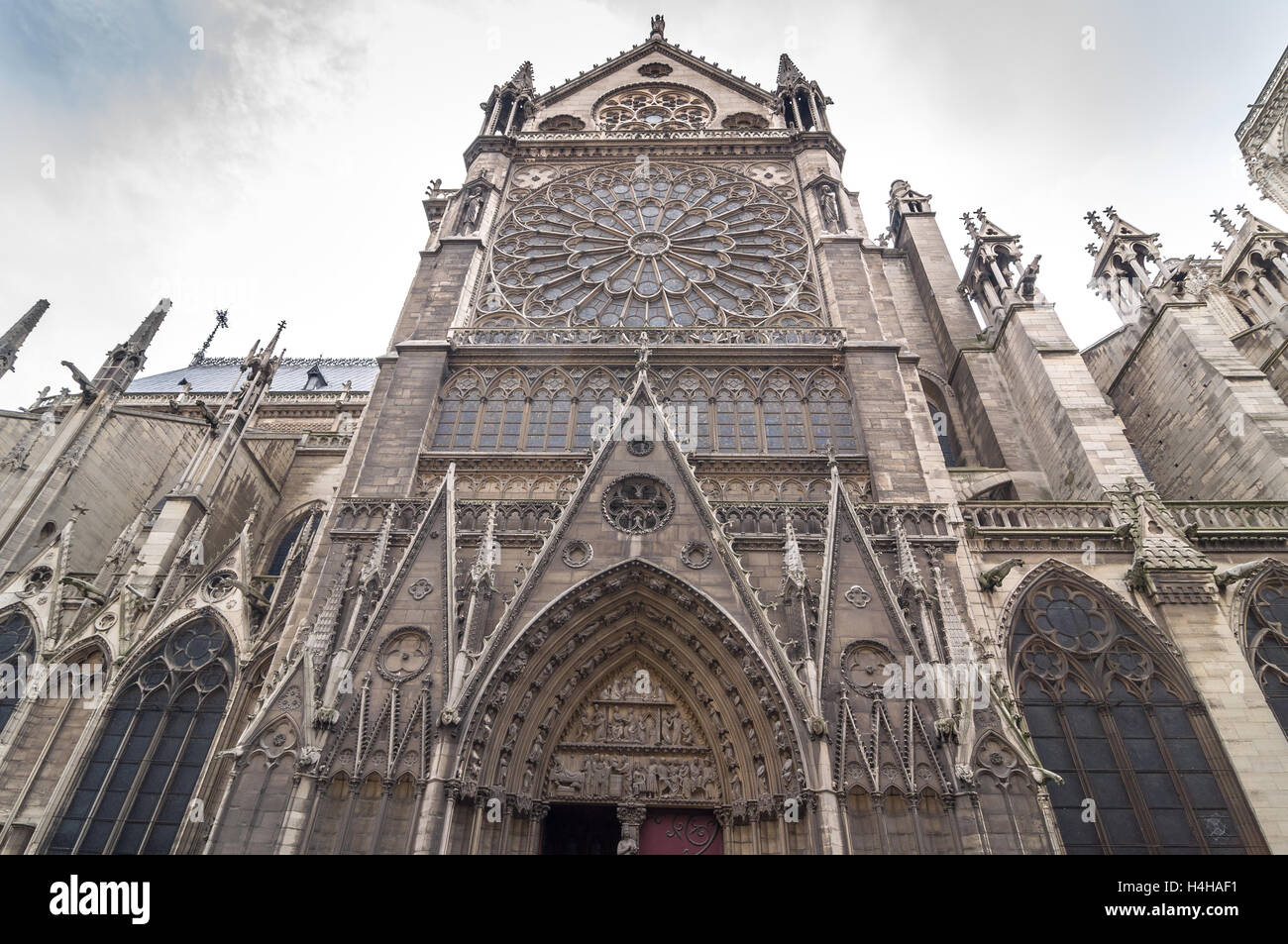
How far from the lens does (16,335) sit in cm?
1652

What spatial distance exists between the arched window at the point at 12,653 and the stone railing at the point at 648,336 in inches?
397

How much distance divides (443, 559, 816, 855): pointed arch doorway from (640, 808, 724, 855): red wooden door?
0.7 inches

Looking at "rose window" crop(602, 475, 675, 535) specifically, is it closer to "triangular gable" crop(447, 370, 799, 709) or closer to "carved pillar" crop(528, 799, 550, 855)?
"triangular gable" crop(447, 370, 799, 709)

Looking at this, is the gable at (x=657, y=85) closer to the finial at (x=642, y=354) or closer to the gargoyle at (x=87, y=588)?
the finial at (x=642, y=354)

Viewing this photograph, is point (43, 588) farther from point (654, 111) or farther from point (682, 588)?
point (654, 111)

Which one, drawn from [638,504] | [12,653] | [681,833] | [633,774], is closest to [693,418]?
[638,504]

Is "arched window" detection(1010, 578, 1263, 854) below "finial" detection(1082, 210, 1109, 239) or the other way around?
below

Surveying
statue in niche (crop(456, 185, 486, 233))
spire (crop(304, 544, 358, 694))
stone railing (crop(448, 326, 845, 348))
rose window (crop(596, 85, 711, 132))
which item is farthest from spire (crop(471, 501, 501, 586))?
rose window (crop(596, 85, 711, 132))

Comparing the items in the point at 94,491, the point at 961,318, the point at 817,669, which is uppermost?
the point at 961,318

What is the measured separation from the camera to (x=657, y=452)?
42.0 ft

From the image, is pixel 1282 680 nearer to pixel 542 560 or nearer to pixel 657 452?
pixel 657 452

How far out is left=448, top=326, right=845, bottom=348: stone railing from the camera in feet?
53.4

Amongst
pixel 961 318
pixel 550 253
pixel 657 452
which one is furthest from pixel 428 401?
pixel 961 318
